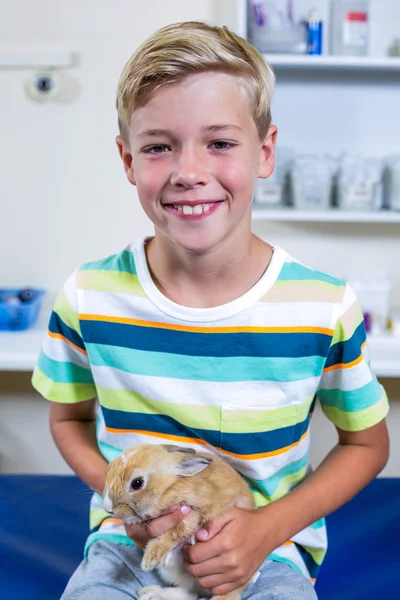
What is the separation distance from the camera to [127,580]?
899mm

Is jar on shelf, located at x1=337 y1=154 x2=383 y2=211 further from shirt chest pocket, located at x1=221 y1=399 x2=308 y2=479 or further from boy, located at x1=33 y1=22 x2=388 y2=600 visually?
shirt chest pocket, located at x1=221 y1=399 x2=308 y2=479

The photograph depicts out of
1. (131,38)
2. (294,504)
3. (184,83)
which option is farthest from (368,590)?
(131,38)

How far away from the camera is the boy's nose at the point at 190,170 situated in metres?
0.82

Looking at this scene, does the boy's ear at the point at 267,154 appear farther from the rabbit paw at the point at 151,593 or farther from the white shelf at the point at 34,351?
the white shelf at the point at 34,351

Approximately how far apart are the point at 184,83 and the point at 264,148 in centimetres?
18

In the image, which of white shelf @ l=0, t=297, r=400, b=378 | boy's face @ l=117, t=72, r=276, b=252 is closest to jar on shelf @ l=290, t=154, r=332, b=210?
white shelf @ l=0, t=297, r=400, b=378

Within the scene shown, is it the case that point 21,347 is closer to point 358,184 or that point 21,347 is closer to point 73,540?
point 73,540

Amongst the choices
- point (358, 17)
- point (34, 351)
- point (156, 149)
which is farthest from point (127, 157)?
point (358, 17)

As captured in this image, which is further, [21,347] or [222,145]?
[21,347]

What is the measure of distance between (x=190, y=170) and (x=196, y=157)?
0.9 inches

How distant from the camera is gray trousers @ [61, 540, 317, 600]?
85cm

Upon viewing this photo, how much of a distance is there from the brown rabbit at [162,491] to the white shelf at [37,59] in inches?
54.4

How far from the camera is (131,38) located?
188cm

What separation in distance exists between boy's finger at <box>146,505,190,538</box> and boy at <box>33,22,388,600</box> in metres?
0.05
